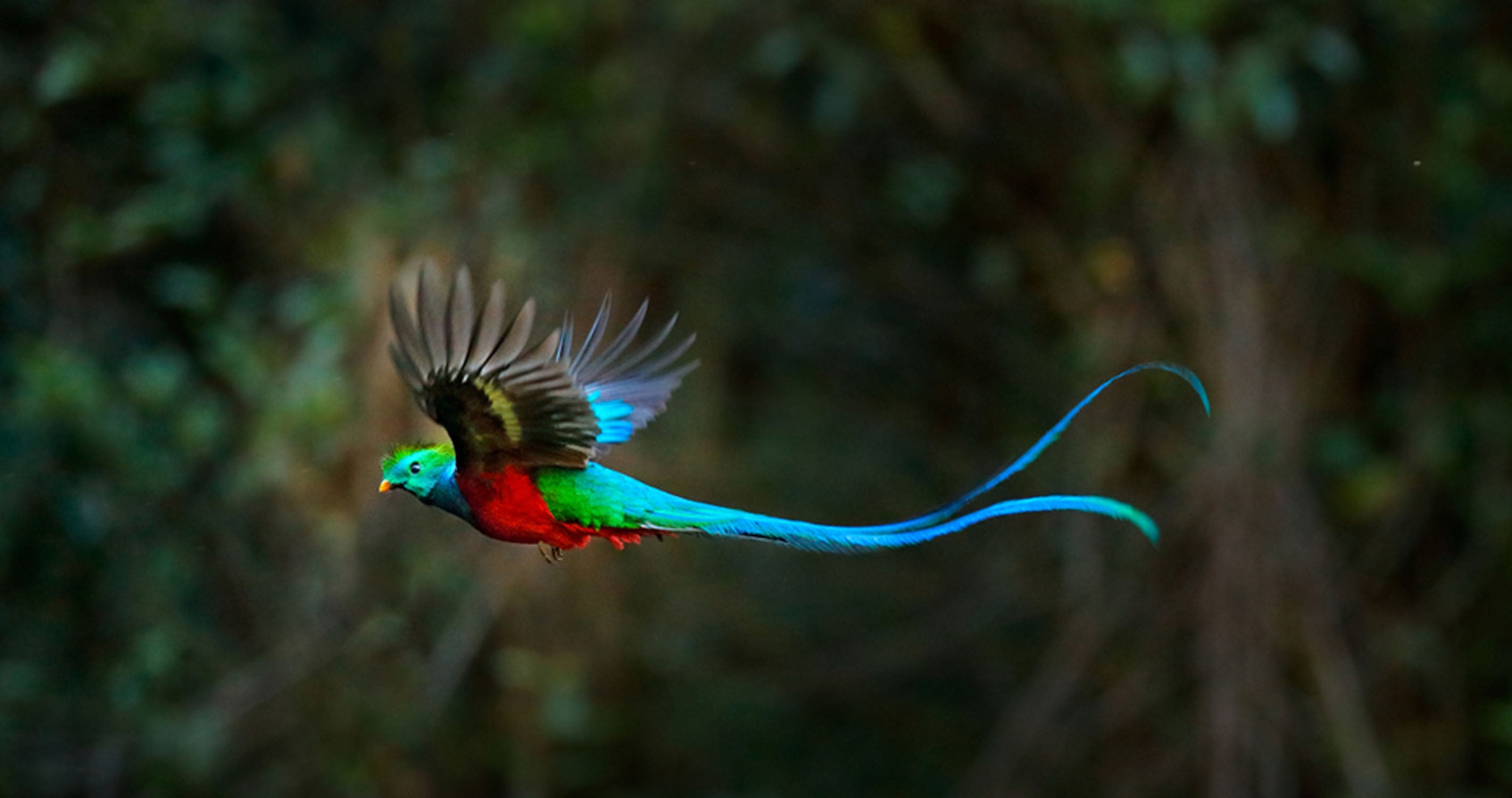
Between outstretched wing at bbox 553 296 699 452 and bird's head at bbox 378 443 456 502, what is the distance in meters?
0.21

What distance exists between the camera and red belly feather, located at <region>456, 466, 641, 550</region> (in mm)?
1664

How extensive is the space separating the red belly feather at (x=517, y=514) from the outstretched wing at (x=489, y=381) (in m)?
0.02

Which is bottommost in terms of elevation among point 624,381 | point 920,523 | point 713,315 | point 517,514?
point 920,523

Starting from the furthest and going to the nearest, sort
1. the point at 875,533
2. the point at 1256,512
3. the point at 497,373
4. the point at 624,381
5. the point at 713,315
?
the point at 713,315 → the point at 1256,512 → the point at 624,381 → the point at 497,373 → the point at 875,533

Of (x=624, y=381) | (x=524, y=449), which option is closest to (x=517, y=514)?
(x=524, y=449)

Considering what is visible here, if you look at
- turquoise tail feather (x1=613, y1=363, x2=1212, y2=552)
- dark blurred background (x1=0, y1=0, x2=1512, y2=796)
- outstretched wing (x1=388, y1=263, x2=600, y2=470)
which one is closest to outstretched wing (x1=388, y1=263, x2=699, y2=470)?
outstretched wing (x1=388, y1=263, x2=600, y2=470)

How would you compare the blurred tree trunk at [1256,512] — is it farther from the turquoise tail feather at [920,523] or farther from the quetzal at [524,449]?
the turquoise tail feather at [920,523]

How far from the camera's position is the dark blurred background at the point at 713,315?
4.43 m

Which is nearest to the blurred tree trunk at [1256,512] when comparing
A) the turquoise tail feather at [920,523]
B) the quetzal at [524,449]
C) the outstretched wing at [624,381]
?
the outstretched wing at [624,381]

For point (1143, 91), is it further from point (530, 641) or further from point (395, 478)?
point (395, 478)

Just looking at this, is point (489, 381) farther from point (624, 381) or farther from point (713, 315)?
point (713, 315)

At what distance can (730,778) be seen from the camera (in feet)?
23.8

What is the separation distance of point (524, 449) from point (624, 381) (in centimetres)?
30

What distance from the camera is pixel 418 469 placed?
1.71 m
